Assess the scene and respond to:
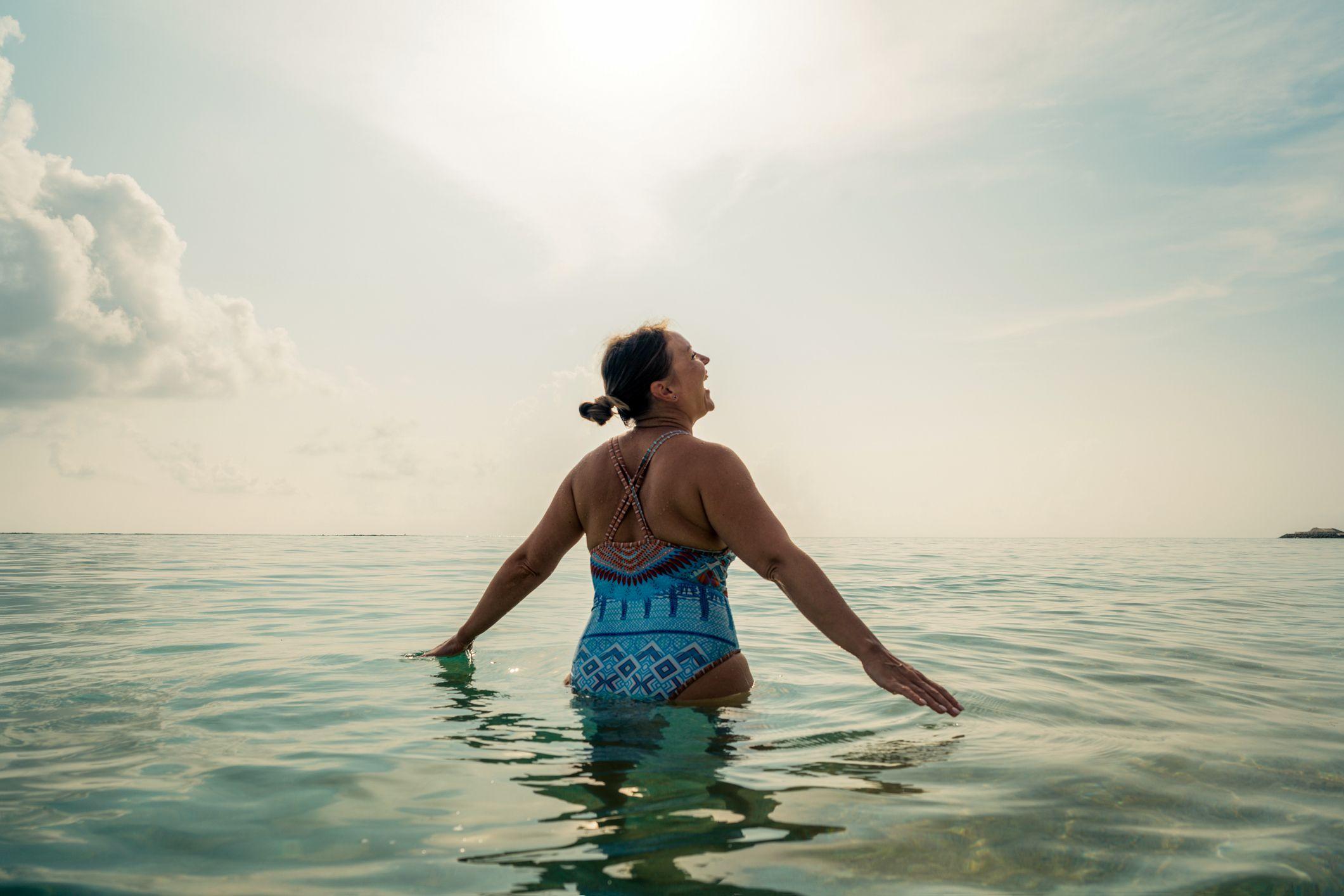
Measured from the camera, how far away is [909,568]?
1812 centimetres

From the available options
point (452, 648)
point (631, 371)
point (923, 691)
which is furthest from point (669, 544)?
point (452, 648)

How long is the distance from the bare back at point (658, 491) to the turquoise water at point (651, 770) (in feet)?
2.47

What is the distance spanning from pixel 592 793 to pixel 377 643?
3.98 meters

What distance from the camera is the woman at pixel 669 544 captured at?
3477mm

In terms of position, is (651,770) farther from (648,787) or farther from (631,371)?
(631,371)

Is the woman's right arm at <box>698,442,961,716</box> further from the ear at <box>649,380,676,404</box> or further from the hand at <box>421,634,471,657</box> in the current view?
the hand at <box>421,634,471,657</box>

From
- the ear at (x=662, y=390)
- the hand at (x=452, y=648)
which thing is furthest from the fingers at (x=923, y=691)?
the hand at (x=452, y=648)

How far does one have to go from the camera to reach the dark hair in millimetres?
3906

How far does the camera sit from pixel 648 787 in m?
2.63

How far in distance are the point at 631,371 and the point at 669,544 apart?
824 mm

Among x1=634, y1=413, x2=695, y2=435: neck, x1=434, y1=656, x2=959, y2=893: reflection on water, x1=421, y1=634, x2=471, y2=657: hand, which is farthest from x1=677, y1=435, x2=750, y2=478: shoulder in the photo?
x1=421, y1=634, x2=471, y2=657: hand

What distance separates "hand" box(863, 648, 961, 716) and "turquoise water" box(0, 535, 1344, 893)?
0.74 feet

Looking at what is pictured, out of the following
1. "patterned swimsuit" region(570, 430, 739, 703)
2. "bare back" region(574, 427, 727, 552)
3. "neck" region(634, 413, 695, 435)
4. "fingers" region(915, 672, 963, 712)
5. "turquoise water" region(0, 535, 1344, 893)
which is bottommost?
"turquoise water" region(0, 535, 1344, 893)

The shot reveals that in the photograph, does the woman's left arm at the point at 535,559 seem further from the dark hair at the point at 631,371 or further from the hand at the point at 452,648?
the dark hair at the point at 631,371
